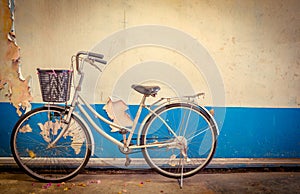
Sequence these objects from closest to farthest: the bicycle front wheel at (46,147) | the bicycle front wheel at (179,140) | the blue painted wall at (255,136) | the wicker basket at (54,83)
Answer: the wicker basket at (54,83) < the bicycle front wheel at (179,140) < the bicycle front wheel at (46,147) < the blue painted wall at (255,136)

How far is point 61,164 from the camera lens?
12.6 feet

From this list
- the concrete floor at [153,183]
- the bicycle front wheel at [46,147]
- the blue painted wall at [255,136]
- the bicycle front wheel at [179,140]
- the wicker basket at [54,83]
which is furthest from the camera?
the blue painted wall at [255,136]

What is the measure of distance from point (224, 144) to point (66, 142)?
7.38 ft

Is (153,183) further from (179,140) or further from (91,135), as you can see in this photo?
(91,135)

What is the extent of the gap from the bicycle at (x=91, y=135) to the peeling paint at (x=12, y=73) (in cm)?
31

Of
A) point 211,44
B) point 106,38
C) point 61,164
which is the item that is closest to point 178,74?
point 211,44

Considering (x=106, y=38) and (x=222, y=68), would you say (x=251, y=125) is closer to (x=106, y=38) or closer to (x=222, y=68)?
(x=222, y=68)

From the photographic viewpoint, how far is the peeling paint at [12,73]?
12.2 ft

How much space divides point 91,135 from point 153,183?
101 centimetres

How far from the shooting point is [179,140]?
3480 millimetres

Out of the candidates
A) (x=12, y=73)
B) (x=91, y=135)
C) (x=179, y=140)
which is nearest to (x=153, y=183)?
(x=179, y=140)

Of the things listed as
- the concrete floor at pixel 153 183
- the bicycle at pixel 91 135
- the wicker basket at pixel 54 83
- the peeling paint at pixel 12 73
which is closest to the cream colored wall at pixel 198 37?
the peeling paint at pixel 12 73

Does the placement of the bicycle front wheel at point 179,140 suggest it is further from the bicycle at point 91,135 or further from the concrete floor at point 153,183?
the concrete floor at point 153,183

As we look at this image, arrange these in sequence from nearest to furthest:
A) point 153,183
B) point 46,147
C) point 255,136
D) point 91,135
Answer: point 91,135
point 153,183
point 46,147
point 255,136
